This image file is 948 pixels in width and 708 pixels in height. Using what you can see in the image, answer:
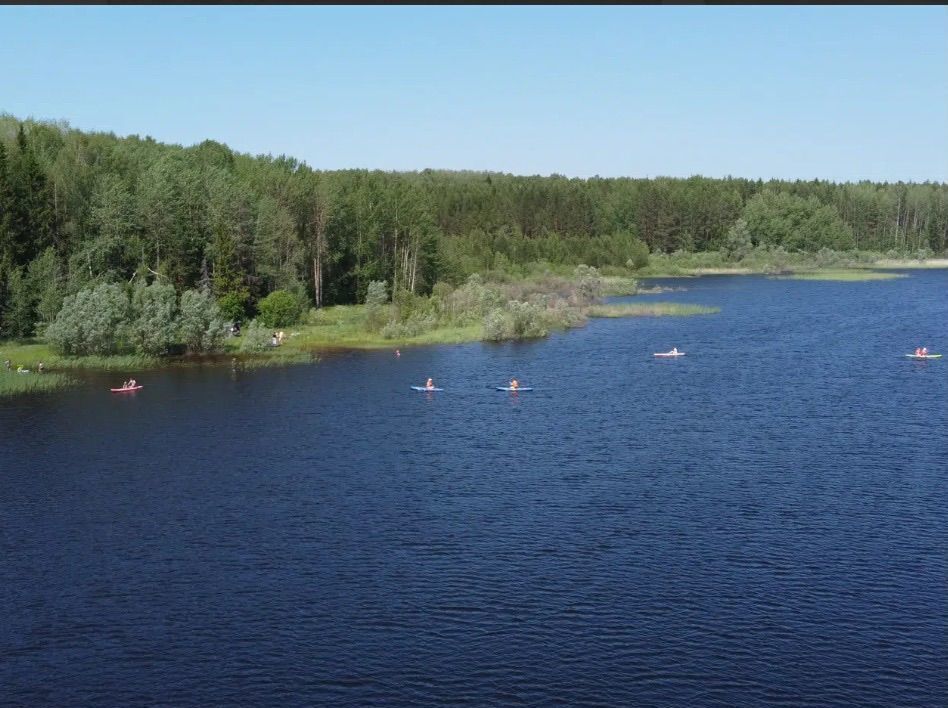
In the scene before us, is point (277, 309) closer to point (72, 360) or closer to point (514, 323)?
point (72, 360)

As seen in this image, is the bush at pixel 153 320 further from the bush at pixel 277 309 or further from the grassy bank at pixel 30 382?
the bush at pixel 277 309

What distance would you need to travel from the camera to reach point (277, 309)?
135 metres

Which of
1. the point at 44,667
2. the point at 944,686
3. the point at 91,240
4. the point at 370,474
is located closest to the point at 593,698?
the point at 944,686

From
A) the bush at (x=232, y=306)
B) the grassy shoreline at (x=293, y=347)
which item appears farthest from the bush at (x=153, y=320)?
the bush at (x=232, y=306)

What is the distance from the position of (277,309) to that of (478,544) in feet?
279

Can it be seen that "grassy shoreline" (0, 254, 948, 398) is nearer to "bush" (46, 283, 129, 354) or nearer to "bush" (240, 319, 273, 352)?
"bush" (240, 319, 273, 352)

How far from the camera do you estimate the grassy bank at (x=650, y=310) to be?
16225 cm

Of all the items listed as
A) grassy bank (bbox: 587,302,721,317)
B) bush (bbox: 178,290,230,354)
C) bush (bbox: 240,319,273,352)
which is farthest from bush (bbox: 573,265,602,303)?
bush (bbox: 178,290,230,354)

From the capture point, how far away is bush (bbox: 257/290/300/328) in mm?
134750

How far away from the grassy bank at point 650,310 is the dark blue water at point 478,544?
204 ft

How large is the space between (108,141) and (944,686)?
149756mm

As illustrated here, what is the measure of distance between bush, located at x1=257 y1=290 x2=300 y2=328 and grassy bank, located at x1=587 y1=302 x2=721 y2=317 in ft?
163

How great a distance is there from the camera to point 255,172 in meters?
166

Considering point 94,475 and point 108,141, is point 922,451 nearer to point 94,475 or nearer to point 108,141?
point 94,475
